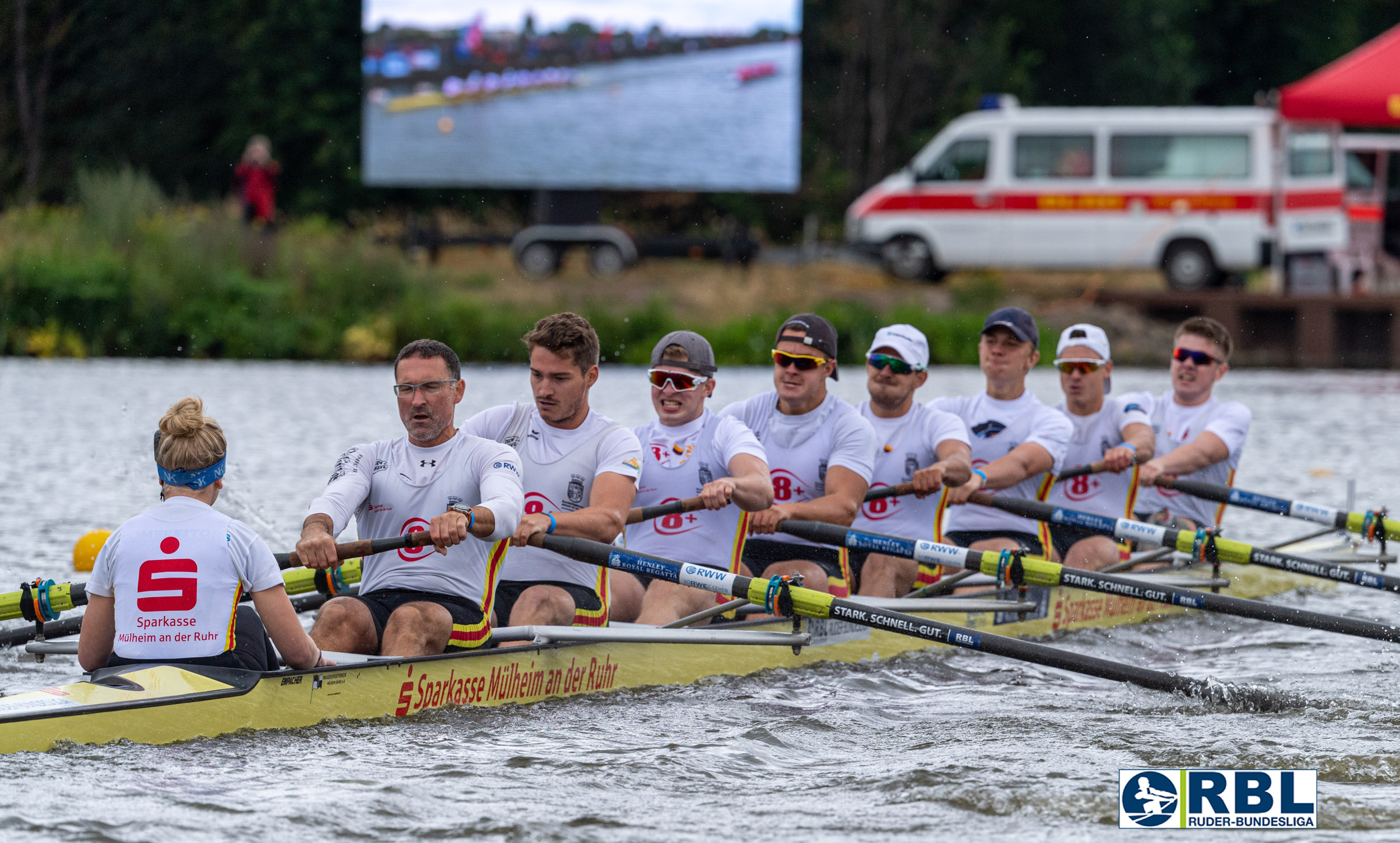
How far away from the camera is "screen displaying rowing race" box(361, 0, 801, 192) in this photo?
80.0 ft

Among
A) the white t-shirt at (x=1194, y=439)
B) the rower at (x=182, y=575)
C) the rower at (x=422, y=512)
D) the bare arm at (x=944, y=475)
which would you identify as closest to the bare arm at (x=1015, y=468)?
the bare arm at (x=944, y=475)

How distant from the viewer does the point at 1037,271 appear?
→ 2478 cm

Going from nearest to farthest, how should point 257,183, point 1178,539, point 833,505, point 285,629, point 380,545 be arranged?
1. point 285,629
2. point 380,545
3. point 833,505
4. point 1178,539
5. point 257,183

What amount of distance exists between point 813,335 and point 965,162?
1625cm

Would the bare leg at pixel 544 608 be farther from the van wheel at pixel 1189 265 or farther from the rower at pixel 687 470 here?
the van wheel at pixel 1189 265

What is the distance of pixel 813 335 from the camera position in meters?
7.80

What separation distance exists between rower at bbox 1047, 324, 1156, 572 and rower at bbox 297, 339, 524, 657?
13.2 ft

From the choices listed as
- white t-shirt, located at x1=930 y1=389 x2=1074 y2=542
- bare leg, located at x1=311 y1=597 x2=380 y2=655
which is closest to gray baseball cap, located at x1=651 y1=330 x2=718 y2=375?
bare leg, located at x1=311 y1=597 x2=380 y2=655

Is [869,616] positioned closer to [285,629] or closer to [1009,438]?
[285,629]

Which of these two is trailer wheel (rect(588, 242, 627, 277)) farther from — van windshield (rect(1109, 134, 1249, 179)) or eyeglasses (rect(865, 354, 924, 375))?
eyeglasses (rect(865, 354, 924, 375))

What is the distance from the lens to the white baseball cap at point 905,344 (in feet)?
27.2

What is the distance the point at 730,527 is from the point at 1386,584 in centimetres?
333

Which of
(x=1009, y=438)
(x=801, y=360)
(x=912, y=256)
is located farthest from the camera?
(x=912, y=256)

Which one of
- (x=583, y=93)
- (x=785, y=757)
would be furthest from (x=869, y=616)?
(x=583, y=93)
